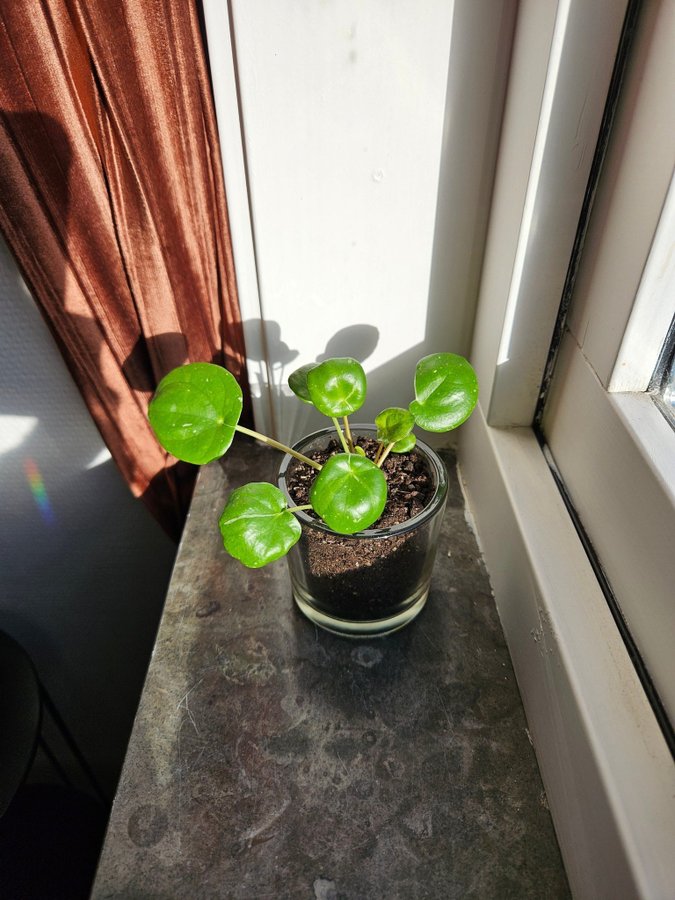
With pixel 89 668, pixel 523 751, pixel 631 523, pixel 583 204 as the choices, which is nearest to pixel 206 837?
pixel 523 751

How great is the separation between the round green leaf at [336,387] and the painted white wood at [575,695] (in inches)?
8.0

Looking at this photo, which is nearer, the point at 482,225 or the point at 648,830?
the point at 648,830

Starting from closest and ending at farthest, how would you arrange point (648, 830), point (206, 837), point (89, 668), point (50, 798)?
point (648, 830)
point (206, 837)
point (50, 798)
point (89, 668)

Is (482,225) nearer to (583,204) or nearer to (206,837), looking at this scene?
(583,204)

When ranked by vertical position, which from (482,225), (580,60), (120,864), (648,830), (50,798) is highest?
(580,60)

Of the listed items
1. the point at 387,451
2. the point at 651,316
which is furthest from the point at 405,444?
the point at 651,316

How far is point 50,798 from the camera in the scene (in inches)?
38.9

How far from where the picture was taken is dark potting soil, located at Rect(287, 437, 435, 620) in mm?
536

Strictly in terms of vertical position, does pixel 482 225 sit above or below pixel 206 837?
above

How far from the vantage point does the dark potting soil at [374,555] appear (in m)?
0.54

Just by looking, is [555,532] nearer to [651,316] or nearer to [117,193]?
[651,316]

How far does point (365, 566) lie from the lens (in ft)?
1.80

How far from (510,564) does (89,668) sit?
3.06 feet

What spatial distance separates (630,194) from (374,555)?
→ 0.36 metres
